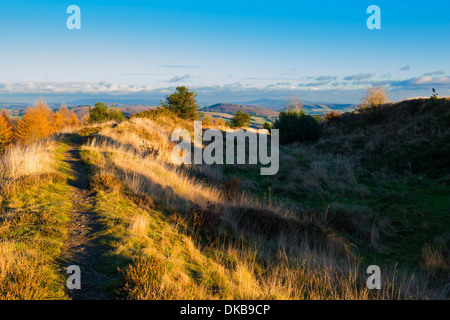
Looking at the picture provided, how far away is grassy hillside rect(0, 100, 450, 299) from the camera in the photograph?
3.57 metres

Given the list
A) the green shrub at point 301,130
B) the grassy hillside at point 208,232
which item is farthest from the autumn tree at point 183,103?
the grassy hillside at point 208,232

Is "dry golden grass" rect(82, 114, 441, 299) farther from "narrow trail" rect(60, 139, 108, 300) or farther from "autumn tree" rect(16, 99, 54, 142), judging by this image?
"autumn tree" rect(16, 99, 54, 142)

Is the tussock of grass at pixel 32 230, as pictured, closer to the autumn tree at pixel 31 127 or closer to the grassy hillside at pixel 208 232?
the grassy hillside at pixel 208 232

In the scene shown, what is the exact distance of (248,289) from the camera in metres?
3.60

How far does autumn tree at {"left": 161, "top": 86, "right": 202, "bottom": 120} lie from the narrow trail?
34137mm

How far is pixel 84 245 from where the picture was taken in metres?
4.39

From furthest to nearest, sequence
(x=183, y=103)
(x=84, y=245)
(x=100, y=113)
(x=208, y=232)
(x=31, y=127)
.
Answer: (x=31, y=127), (x=100, y=113), (x=183, y=103), (x=208, y=232), (x=84, y=245)

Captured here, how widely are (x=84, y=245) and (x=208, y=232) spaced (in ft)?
8.39

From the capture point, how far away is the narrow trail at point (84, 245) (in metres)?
3.31

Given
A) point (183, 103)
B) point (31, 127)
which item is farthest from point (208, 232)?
point (31, 127)

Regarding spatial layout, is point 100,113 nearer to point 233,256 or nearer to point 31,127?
point 31,127

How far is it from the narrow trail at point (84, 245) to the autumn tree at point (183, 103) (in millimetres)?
34137

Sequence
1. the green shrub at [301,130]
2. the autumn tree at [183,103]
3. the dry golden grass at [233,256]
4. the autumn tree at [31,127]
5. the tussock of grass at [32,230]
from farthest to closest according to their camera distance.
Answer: the autumn tree at [31,127], the autumn tree at [183,103], the green shrub at [301,130], the dry golden grass at [233,256], the tussock of grass at [32,230]
